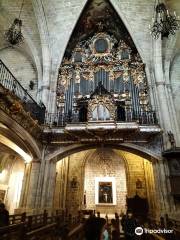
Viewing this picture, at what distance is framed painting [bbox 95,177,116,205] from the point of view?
15.0 metres

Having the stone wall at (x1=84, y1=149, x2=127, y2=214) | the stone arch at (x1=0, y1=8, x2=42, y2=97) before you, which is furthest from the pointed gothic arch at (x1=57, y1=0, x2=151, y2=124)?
the stone wall at (x1=84, y1=149, x2=127, y2=214)

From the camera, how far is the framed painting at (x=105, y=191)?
14992 mm

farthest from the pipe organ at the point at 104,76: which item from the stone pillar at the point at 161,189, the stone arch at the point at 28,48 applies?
the stone pillar at the point at 161,189

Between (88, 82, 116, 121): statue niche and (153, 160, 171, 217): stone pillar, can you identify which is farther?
(88, 82, 116, 121): statue niche

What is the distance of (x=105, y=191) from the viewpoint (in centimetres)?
1538

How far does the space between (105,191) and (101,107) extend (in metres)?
7.77

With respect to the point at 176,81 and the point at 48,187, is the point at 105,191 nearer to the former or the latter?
the point at 48,187

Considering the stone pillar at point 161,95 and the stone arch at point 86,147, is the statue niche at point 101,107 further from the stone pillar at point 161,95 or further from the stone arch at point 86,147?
the stone pillar at point 161,95

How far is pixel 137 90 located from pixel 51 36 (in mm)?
7301

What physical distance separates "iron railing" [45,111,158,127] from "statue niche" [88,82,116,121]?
0.78 m

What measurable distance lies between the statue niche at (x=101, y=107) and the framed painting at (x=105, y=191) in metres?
7.25

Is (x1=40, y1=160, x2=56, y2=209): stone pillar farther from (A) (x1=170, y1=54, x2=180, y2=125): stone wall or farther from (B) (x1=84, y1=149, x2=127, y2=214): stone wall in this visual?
(A) (x1=170, y1=54, x2=180, y2=125): stone wall

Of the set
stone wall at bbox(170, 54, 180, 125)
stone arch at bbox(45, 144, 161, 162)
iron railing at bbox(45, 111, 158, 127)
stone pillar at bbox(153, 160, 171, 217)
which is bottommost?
stone pillar at bbox(153, 160, 171, 217)

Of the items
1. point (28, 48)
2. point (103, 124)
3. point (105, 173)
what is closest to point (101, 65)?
point (28, 48)
